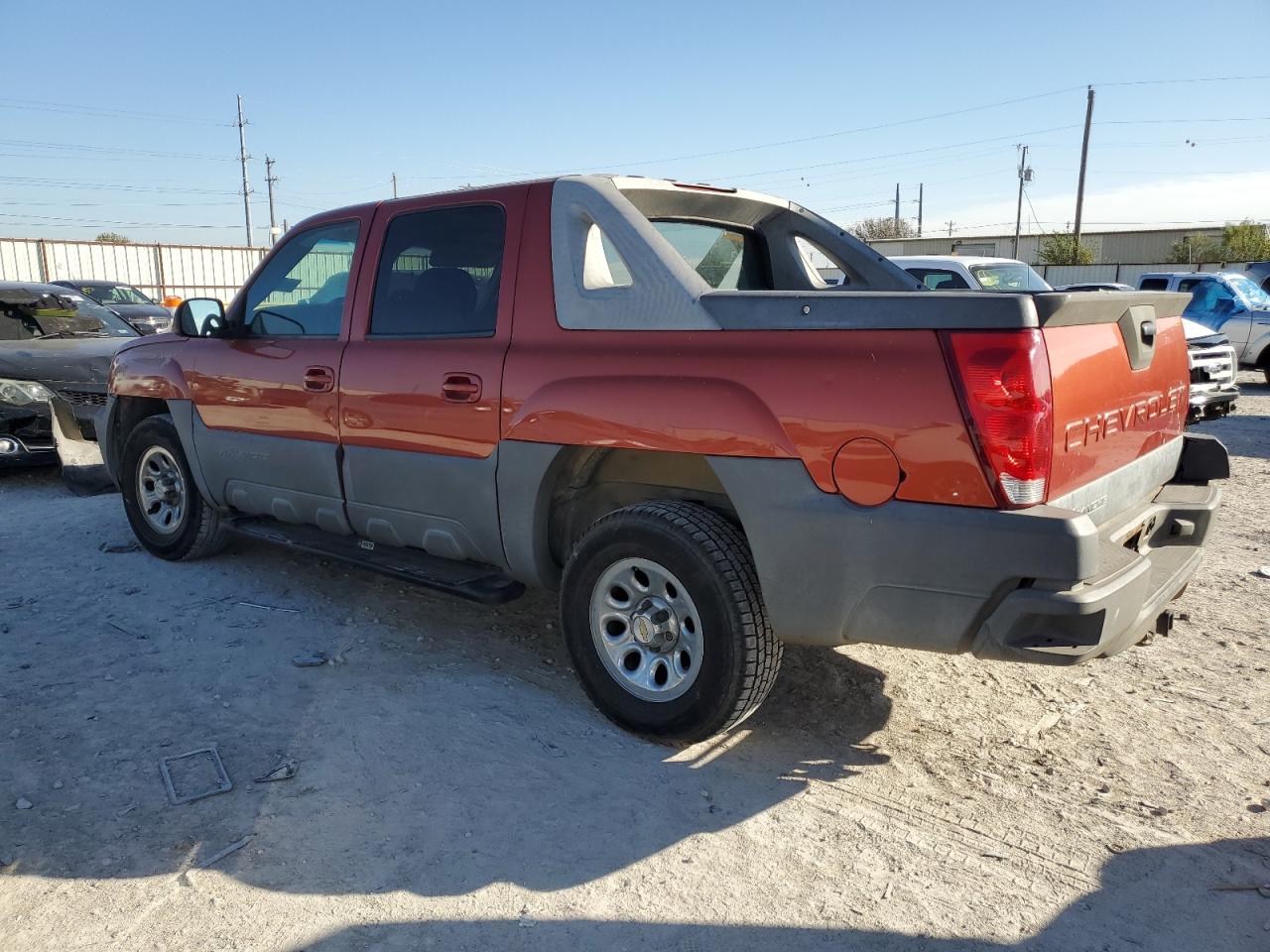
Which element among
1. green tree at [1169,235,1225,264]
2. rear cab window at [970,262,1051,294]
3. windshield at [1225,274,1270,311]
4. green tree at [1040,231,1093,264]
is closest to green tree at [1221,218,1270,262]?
green tree at [1169,235,1225,264]

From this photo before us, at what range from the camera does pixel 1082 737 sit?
3.65 metres

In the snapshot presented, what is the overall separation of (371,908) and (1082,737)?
8.51ft

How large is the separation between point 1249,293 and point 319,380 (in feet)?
55.1

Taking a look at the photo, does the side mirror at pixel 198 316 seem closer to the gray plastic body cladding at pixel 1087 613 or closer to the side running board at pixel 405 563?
the side running board at pixel 405 563

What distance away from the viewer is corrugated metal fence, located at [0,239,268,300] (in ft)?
96.1

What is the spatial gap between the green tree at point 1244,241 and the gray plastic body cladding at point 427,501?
165 ft

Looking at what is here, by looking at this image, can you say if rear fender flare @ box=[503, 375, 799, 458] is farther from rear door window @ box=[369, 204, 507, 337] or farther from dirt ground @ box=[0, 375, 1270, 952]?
dirt ground @ box=[0, 375, 1270, 952]

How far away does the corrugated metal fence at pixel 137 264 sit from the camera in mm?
29297

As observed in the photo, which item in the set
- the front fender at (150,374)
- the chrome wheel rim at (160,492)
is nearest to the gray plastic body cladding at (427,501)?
the front fender at (150,374)

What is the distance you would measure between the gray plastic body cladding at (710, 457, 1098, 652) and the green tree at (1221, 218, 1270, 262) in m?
50.5

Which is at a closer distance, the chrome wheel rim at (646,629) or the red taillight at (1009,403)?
the red taillight at (1009,403)

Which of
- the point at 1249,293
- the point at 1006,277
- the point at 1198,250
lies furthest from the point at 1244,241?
the point at 1006,277

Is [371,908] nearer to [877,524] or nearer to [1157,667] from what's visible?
[877,524]

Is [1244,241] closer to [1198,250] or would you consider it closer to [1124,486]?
[1198,250]
